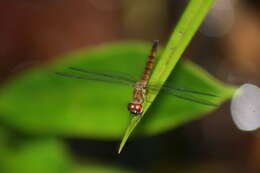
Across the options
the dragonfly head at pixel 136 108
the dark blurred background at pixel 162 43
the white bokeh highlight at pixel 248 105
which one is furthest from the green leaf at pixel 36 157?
the white bokeh highlight at pixel 248 105

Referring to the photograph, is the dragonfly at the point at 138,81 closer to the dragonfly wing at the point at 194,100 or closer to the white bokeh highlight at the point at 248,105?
the dragonfly wing at the point at 194,100

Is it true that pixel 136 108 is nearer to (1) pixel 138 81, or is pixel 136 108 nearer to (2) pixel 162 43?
(1) pixel 138 81

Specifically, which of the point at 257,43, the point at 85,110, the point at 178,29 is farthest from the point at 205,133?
the point at 178,29

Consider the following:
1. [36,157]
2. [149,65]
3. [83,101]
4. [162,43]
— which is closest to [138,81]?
[149,65]

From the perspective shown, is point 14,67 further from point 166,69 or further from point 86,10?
point 166,69

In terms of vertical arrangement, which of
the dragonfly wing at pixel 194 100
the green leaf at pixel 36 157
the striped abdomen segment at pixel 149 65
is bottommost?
the green leaf at pixel 36 157

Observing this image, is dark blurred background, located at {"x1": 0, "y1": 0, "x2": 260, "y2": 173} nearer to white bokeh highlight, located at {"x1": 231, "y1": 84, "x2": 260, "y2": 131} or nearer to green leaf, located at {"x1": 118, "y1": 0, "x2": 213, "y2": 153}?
white bokeh highlight, located at {"x1": 231, "y1": 84, "x2": 260, "y2": 131}

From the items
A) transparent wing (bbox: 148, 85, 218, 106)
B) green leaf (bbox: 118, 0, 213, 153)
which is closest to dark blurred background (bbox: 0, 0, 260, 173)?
transparent wing (bbox: 148, 85, 218, 106)
